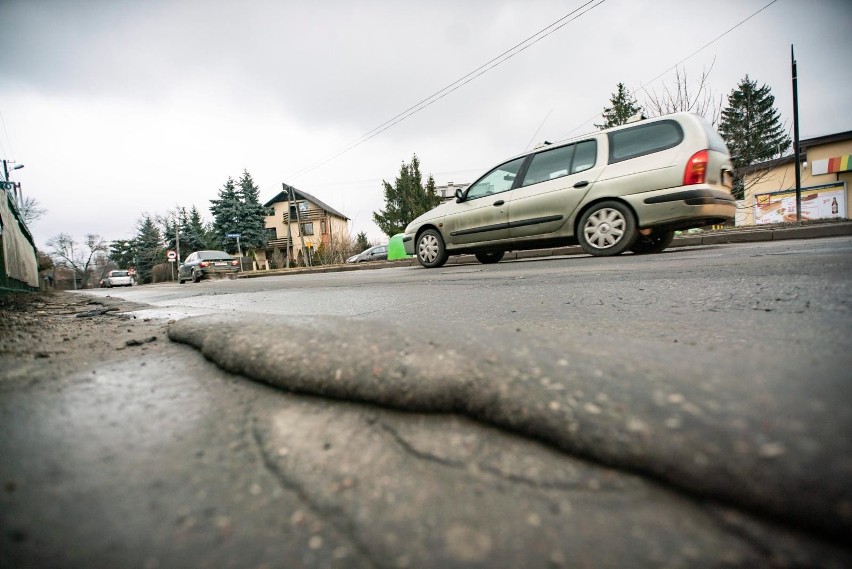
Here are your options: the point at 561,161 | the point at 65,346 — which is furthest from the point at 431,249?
the point at 65,346

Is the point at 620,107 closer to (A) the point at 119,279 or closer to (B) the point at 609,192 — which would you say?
(B) the point at 609,192

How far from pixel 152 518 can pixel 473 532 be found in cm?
52

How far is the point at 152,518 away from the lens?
607mm

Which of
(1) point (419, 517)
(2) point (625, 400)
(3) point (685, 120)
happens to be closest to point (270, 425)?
(1) point (419, 517)

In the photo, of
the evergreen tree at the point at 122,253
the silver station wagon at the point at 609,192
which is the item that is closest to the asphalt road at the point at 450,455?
the silver station wagon at the point at 609,192

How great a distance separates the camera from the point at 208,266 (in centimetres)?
1645

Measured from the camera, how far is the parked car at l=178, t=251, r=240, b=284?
53.9 feet

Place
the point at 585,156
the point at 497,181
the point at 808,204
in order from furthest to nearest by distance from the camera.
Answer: the point at 808,204 → the point at 497,181 → the point at 585,156

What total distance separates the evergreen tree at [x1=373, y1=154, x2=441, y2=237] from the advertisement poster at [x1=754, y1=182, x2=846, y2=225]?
86.2 feet

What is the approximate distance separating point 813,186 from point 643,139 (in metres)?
28.6

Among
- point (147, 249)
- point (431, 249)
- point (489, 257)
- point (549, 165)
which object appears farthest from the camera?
point (147, 249)

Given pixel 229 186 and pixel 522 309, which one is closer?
pixel 522 309

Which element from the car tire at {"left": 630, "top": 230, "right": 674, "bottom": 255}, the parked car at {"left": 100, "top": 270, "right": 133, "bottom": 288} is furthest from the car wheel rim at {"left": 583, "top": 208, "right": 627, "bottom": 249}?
the parked car at {"left": 100, "top": 270, "right": 133, "bottom": 288}

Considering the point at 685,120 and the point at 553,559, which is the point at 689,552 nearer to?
the point at 553,559
